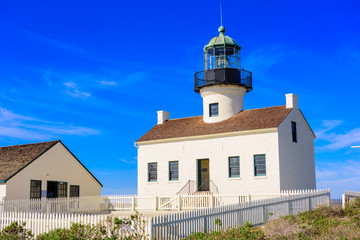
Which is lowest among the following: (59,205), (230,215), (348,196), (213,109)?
(59,205)

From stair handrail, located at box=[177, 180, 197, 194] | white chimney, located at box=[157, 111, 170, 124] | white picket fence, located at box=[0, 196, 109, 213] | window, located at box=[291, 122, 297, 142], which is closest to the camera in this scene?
white picket fence, located at box=[0, 196, 109, 213]

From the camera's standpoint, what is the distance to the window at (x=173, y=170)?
29.9 metres

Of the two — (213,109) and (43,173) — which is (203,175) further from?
(43,173)

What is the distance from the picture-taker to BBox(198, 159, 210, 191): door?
95.1ft

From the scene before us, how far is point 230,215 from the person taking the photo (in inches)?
586

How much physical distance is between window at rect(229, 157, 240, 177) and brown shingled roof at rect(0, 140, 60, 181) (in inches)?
486

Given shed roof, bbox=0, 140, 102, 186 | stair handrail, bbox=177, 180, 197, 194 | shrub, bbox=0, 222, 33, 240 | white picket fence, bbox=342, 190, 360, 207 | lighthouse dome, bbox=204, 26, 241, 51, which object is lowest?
shrub, bbox=0, 222, 33, 240

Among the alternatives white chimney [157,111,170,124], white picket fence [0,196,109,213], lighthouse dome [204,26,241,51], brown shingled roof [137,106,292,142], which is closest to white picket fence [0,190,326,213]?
white picket fence [0,196,109,213]

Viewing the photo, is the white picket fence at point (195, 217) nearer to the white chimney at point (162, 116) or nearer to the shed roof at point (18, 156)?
the shed roof at point (18, 156)

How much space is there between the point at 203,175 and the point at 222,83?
264 inches

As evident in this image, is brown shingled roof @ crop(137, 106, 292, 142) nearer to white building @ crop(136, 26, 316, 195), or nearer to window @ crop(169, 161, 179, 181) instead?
white building @ crop(136, 26, 316, 195)

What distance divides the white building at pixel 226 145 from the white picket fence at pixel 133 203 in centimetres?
163

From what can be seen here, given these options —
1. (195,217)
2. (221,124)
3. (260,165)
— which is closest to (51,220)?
(195,217)

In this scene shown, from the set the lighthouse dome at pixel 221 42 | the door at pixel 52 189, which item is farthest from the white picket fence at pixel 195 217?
the lighthouse dome at pixel 221 42
